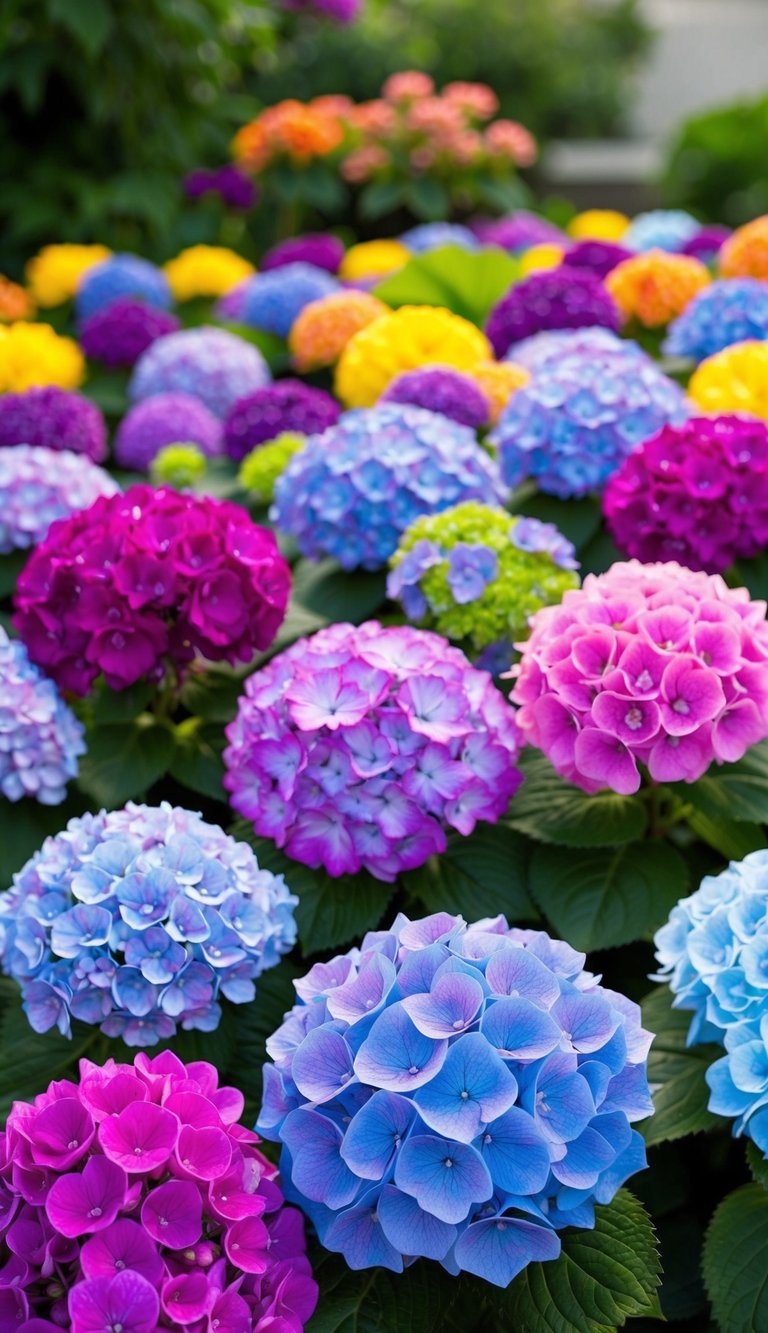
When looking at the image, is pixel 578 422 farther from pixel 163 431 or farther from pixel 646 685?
pixel 163 431

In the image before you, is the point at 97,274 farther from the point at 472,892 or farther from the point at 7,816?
the point at 472,892

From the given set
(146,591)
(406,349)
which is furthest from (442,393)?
(146,591)

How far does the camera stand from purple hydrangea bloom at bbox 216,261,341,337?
14.9ft

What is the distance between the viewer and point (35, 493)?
2.74m

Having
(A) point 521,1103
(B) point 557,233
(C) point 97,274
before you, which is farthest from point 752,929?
(B) point 557,233

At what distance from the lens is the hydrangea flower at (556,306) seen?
11.8 feet

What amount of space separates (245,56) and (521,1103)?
6764mm

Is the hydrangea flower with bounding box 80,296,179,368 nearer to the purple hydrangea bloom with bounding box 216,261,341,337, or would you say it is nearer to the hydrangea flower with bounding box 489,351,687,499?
the purple hydrangea bloom with bounding box 216,261,341,337

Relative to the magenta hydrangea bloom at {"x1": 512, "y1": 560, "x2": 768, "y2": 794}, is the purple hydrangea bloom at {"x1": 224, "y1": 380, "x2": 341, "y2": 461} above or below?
below

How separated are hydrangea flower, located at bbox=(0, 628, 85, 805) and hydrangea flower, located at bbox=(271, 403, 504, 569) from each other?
632mm

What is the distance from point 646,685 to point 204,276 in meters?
4.02

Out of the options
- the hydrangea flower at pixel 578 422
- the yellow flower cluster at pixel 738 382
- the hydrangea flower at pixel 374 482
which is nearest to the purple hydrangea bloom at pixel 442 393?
the hydrangea flower at pixel 578 422

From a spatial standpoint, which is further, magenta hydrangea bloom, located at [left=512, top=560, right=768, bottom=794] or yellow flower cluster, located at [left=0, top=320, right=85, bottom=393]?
yellow flower cluster, located at [left=0, top=320, right=85, bottom=393]

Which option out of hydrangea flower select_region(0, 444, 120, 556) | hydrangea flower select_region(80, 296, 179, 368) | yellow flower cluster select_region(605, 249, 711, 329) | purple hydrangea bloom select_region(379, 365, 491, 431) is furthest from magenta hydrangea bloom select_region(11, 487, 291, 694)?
hydrangea flower select_region(80, 296, 179, 368)
